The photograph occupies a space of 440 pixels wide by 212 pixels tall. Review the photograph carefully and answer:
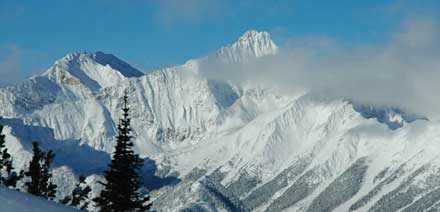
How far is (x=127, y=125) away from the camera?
4678cm

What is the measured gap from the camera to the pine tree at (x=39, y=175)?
49312 millimetres

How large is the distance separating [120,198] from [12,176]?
4.95 metres

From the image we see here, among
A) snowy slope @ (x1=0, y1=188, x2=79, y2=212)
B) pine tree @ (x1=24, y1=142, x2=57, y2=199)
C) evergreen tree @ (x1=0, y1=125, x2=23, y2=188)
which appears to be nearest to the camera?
snowy slope @ (x1=0, y1=188, x2=79, y2=212)

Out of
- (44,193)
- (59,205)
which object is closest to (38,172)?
(44,193)

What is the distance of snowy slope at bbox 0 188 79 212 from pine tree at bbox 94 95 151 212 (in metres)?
14.8

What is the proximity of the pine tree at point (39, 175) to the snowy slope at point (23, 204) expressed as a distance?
20067 millimetres

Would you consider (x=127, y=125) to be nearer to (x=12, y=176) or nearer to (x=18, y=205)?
(x=12, y=176)

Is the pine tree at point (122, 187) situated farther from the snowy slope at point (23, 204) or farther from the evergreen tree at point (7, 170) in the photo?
the snowy slope at point (23, 204)

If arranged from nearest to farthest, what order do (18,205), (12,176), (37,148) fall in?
(18,205) < (12,176) < (37,148)

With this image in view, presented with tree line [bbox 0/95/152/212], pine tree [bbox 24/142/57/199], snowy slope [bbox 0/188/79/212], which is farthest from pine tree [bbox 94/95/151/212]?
snowy slope [bbox 0/188/79/212]

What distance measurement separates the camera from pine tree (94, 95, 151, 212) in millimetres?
44281

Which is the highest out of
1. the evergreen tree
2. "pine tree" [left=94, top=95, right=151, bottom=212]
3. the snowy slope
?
the evergreen tree

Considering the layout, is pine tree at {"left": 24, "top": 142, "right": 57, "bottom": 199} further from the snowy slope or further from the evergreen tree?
the snowy slope

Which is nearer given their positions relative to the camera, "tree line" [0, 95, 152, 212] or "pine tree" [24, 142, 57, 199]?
"tree line" [0, 95, 152, 212]
